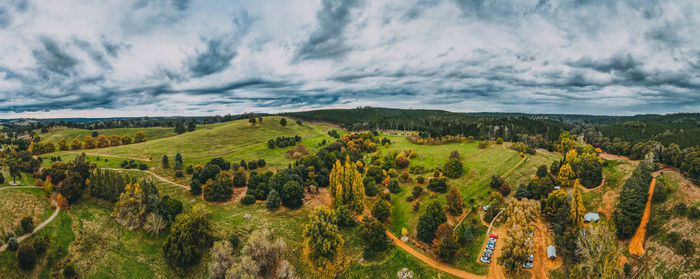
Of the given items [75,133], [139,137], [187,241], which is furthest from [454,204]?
[75,133]

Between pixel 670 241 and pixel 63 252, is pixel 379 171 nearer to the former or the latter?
pixel 670 241

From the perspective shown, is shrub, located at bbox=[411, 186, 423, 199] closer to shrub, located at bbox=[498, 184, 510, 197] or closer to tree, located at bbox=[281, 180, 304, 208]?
shrub, located at bbox=[498, 184, 510, 197]

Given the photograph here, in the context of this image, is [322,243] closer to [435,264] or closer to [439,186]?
[435,264]

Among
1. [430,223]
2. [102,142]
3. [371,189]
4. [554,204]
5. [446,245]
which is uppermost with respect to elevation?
[102,142]

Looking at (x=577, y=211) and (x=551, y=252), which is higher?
(x=577, y=211)

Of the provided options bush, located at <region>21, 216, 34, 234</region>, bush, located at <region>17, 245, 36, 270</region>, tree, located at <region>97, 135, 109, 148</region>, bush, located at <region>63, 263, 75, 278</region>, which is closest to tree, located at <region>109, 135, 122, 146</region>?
tree, located at <region>97, 135, 109, 148</region>

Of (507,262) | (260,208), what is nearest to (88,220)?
(260,208)
